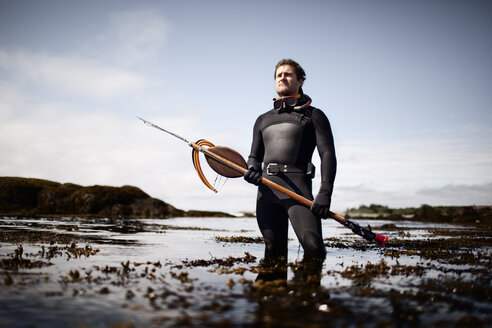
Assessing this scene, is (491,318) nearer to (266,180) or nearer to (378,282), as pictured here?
(378,282)

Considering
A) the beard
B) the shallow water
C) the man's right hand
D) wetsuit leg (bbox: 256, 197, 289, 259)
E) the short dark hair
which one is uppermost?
the short dark hair

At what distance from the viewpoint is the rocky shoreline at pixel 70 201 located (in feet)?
133

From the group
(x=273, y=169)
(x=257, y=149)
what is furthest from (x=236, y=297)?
(x=257, y=149)

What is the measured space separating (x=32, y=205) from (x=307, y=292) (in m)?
46.8

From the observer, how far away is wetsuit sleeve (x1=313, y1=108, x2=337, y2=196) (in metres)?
6.22

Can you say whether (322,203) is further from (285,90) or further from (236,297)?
(236,297)

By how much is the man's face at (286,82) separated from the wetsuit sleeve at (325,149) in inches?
27.6

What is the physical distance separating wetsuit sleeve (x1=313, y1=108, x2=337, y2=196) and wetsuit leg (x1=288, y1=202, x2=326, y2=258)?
0.54 metres

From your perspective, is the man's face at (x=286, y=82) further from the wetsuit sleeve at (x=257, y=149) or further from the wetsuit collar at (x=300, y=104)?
the wetsuit sleeve at (x=257, y=149)

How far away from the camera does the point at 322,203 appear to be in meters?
5.94

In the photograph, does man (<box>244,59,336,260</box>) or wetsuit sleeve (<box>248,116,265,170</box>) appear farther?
wetsuit sleeve (<box>248,116,265,170</box>)

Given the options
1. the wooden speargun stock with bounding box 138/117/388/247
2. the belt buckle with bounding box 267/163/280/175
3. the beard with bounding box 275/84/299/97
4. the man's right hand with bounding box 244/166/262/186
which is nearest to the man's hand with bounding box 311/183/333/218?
the belt buckle with bounding box 267/163/280/175

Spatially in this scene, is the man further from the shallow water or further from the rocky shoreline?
the rocky shoreline

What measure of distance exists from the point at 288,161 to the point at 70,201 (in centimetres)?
4280
